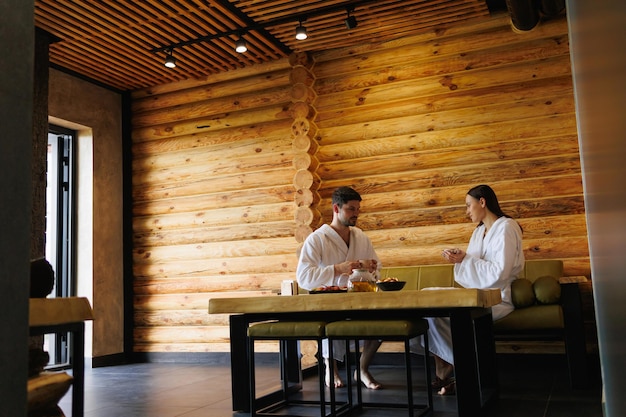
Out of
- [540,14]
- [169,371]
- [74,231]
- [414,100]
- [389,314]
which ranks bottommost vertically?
[169,371]

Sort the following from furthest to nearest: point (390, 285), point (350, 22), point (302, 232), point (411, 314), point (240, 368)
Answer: point (302, 232), point (350, 22), point (240, 368), point (390, 285), point (411, 314)

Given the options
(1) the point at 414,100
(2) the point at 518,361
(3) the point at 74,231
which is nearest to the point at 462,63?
(1) the point at 414,100

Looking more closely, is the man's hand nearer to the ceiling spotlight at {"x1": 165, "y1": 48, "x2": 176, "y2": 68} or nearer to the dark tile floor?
the dark tile floor

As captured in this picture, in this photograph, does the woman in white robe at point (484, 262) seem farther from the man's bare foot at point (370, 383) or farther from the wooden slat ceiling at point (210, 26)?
the wooden slat ceiling at point (210, 26)

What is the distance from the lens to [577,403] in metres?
3.48

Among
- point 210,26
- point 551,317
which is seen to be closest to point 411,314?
point 551,317

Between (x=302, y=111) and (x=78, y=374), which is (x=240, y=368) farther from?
(x=302, y=111)

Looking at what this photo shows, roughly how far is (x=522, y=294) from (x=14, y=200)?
12.7 ft

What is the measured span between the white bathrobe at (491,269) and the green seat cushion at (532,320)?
0.05 metres

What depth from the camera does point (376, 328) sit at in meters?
3.09

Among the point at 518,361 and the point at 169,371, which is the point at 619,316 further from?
the point at 169,371

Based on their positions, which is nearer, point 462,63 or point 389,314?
point 389,314

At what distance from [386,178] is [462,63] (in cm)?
131

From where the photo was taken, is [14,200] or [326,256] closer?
[14,200]
